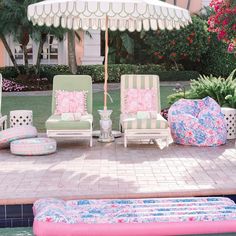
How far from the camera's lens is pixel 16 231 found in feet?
20.0

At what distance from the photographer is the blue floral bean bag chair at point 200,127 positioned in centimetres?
968

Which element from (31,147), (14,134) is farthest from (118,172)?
(14,134)

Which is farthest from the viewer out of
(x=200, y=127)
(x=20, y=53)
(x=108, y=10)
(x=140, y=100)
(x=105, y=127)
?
(x=20, y=53)

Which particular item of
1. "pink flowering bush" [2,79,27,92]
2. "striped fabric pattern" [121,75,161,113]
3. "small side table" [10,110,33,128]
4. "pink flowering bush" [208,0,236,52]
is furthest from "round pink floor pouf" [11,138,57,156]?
"pink flowering bush" [2,79,27,92]

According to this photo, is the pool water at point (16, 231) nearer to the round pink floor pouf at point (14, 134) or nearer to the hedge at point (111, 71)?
the round pink floor pouf at point (14, 134)

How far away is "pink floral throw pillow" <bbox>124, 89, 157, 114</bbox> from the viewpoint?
416 inches

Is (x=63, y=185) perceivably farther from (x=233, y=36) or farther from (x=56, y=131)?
(x=233, y=36)

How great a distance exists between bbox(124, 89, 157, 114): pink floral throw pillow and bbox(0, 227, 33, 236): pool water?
477 centimetres

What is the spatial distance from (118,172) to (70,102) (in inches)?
A: 118

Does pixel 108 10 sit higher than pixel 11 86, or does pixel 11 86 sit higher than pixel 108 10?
pixel 108 10

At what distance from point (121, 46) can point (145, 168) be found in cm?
1906

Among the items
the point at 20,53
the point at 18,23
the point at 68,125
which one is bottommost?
the point at 68,125

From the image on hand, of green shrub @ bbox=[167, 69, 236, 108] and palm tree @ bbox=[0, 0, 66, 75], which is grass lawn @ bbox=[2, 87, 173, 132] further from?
palm tree @ bbox=[0, 0, 66, 75]

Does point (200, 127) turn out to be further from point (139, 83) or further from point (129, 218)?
point (129, 218)
